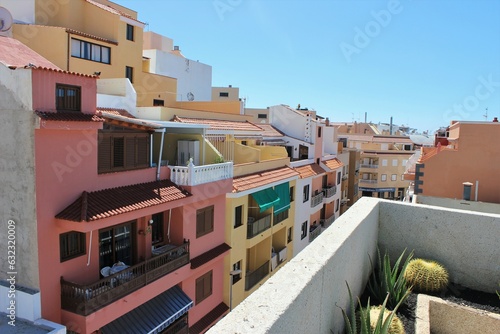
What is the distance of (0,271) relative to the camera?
32.6ft

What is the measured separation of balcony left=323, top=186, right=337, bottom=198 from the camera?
3215 centimetres

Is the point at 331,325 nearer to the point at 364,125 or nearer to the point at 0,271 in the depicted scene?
the point at 0,271

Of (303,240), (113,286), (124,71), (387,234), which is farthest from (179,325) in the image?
(124,71)

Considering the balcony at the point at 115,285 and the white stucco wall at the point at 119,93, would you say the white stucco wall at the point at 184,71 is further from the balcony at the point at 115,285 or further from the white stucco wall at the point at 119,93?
the balcony at the point at 115,285

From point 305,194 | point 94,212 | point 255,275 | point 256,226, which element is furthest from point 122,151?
point 305,194

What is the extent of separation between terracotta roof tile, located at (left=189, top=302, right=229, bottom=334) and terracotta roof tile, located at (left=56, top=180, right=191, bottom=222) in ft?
18.3

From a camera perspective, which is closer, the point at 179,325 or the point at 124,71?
the point at 179,325

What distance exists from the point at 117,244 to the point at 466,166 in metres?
16.9

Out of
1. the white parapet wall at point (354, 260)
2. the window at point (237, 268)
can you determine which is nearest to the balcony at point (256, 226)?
the window at point (237, 268)

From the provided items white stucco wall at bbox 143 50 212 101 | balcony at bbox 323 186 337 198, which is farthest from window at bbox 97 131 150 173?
white stucco wall at bbox 143 50 212 101

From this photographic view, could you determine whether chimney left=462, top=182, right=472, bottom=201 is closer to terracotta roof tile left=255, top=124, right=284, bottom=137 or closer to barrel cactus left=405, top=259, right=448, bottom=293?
terracotta roof tile left=255, top=124, right=284, bottom=137

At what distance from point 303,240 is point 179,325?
14.8 metres

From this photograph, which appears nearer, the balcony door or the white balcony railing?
the balcony door

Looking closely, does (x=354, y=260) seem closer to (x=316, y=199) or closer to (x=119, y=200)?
(x=119, y=200)
